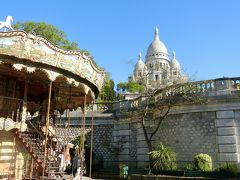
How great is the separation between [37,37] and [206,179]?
36.0 ft

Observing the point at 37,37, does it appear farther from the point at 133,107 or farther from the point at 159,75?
the point at 159,75

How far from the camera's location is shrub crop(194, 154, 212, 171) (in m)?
17.2

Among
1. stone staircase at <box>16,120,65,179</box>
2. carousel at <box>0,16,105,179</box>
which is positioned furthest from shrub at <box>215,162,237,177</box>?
stone staircase at <box>16,120,65,179</box>

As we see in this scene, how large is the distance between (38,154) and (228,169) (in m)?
9.71

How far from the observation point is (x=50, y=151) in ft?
49.0

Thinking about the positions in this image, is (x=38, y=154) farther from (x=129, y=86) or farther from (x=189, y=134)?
(x=129, y=86)

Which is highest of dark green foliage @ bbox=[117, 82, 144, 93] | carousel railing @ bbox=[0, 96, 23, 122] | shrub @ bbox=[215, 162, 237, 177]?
dark green foliage @ bbox=[117, 82, 144, 93]

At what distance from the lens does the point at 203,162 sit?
56.8ft

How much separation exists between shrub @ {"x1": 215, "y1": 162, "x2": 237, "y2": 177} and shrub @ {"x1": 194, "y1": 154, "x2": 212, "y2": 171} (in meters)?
0.54

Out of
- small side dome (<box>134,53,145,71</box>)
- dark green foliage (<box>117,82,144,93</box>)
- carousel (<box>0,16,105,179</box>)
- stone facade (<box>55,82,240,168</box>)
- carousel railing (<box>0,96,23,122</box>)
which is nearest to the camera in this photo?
carousel (<box>0,16,105,179</box>)

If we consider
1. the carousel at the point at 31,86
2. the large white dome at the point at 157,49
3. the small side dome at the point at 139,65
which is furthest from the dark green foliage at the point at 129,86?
the carousel at the point at 31,86

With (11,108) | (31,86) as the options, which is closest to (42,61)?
(11,108)

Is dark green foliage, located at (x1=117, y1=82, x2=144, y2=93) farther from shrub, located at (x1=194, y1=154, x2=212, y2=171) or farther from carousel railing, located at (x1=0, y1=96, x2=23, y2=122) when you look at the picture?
carousel railing, located at (x1=0, y1=96, x2=23, y2=122)

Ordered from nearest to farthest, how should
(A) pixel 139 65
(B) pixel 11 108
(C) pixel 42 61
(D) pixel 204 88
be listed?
1. (C) pixel 42 61
2. (B) pixel 11 108
3. (D) pixel 204 88
4. (A) pixel 139 65
